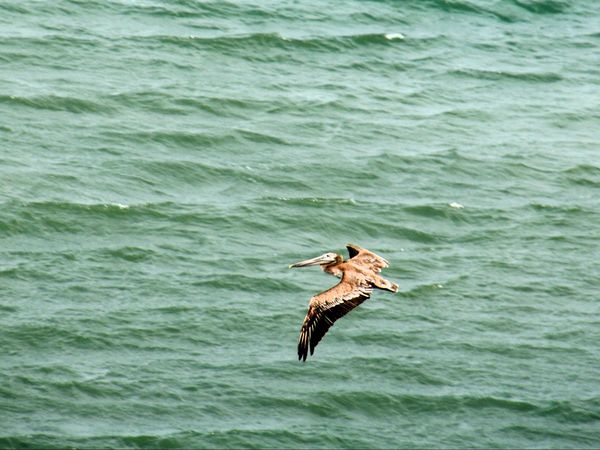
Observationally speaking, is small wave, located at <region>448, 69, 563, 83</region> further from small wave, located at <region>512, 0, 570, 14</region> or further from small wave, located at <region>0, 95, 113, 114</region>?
small wave, located at <region>0, 95, 113, 114</region>

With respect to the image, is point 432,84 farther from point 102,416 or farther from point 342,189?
point 102,416

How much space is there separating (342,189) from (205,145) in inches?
158

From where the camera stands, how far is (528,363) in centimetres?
2848

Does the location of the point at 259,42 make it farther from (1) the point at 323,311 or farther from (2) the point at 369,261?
(1) the point at 323,311

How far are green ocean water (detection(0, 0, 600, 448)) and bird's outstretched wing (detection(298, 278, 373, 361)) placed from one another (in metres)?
4.27

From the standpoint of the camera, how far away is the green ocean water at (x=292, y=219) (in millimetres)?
26375

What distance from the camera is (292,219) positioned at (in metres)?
33.5

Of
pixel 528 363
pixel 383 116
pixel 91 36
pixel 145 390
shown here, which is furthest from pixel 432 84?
pixel 145 390

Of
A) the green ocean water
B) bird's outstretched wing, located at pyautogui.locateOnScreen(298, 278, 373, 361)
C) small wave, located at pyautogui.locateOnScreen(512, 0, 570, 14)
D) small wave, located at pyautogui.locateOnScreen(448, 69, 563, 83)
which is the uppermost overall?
small wave, located at pyautogui.locateOnScreen(512, 0, 570, 14)

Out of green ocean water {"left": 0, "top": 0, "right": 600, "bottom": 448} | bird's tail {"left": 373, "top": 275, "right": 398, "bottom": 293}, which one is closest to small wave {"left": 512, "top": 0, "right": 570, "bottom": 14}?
green ocean water {"left": 0, "top": 0, "right": 600, "bottom": 448}

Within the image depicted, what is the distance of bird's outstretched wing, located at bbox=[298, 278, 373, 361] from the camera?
2128cm

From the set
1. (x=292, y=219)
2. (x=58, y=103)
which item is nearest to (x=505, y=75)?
(x=292, y=219)

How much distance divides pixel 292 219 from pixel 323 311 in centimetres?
1232

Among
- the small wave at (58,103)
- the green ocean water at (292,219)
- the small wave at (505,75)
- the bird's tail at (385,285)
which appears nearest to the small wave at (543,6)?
the green ocean water at (292,219)
